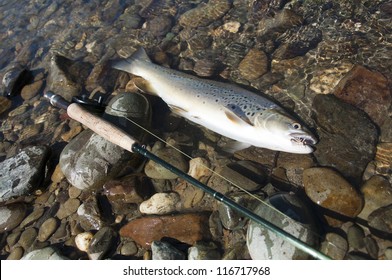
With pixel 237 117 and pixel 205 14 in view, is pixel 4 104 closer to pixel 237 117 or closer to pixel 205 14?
pixel 205 14

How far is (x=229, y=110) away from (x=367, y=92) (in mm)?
2160

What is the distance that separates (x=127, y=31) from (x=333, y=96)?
16.7 ft

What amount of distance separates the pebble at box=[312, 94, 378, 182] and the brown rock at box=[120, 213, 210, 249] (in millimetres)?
1957

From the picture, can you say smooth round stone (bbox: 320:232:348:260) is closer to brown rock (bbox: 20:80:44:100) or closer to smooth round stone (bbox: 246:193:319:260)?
smooth round stone (bbox: 246:193:319:260)

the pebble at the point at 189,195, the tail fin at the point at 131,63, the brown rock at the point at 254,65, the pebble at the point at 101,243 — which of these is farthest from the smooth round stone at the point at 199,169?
the tail fin at the point at 131,63

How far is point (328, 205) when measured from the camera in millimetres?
3725

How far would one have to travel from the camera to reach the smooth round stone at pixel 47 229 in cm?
434

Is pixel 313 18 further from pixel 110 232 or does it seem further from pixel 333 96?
pixel 110 232

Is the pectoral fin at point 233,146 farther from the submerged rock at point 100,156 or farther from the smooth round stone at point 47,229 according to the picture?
the smooth round stone at point 47,229

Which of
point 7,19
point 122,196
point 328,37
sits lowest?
point 122,196

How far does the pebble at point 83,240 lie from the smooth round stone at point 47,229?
0.50 m

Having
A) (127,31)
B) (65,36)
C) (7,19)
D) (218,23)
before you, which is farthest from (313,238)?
(7,19)
